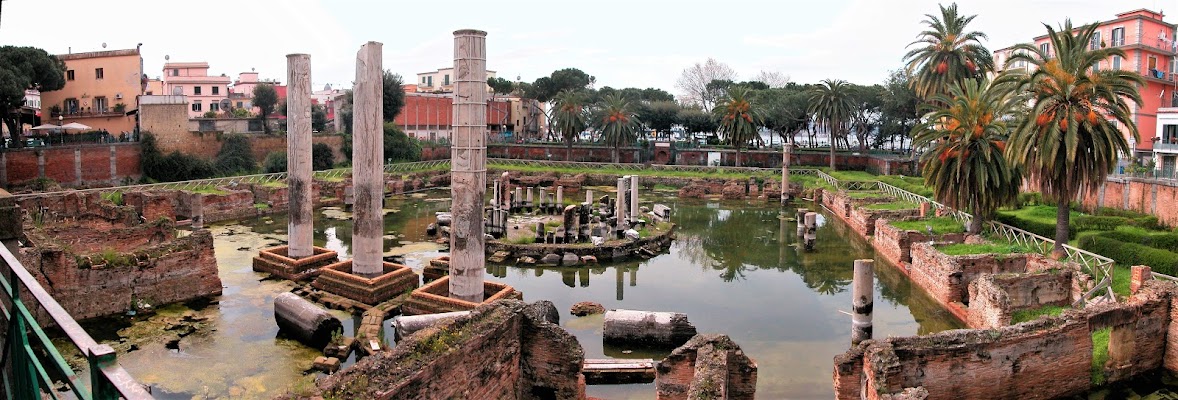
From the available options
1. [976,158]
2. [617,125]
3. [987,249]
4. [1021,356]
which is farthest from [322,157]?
[1021,356]

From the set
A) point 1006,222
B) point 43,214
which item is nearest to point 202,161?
point 43,214

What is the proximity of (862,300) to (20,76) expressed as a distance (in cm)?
4386

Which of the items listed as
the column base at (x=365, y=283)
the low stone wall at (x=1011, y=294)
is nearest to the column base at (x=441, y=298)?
the column base at (x=365, y=283)

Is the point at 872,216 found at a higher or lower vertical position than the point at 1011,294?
higher

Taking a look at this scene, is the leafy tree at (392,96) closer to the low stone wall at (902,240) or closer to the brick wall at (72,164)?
the brick wall at (72,164)

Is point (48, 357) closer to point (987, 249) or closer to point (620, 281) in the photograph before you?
point (620, 281)

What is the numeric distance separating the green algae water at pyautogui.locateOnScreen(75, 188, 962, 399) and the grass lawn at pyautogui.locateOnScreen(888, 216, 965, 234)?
196 centimetres

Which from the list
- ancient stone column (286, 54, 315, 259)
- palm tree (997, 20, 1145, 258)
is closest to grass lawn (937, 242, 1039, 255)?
palm tree (997, 20, 1145, 258)

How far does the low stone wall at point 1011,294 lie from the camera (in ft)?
65.5

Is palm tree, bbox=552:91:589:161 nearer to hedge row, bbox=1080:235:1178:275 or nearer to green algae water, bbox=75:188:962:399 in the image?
green algae water, bbox=75:188:962:399

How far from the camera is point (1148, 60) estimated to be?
41312 mm

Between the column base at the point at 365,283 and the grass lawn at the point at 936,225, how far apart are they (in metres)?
18.5

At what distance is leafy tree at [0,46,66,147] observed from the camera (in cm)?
4175

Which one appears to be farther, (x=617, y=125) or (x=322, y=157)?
(x=617, y=125)
